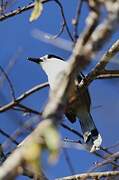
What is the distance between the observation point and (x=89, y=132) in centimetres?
263

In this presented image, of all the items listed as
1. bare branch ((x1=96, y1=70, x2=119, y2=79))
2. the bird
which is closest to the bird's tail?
the bird

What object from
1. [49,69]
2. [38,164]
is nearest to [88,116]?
[49,69]

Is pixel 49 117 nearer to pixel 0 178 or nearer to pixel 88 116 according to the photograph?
pixel 0 178

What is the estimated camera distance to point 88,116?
2.91 metres

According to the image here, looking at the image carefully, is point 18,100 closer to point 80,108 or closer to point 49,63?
point 80,108

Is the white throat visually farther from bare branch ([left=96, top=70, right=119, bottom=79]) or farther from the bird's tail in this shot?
bare branch ([left=96, top=70, right=119, bottom=79])

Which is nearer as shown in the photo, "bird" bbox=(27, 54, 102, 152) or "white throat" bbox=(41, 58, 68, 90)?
"bird" bbox=(27, 54, 102, 152)

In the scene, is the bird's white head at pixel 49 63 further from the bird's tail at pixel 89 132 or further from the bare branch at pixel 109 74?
the bare branch at pixel 109 74

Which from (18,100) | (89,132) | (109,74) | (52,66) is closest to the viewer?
(18,100)

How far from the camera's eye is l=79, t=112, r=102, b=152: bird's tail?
7.48ft

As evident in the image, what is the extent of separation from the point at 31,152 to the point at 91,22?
181 millimetres

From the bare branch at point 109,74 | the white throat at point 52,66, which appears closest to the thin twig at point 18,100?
the bare branch at point 109,74

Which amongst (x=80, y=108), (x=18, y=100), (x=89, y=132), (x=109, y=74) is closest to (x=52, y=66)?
(x=80, y=108)

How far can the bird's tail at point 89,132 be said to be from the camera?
7.48ft
